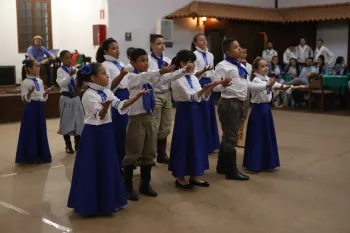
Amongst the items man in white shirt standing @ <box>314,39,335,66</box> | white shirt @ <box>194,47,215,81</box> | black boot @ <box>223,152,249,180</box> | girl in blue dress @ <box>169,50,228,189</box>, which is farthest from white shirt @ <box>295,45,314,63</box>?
girl in blue dress @ <box>169,50,228,189</box>

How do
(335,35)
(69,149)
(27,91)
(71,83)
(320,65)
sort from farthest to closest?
(335,35) → (320,65) → (69,149) → (71,83) → (27,91)

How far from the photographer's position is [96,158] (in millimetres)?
3809

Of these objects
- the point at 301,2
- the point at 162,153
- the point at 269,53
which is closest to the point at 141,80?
the point at 162,153

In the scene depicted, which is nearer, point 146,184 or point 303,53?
point 146,184

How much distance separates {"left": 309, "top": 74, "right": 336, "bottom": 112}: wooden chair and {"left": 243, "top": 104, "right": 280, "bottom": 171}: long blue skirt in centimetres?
609

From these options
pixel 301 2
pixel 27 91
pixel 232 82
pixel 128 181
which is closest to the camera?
pixel 128 181

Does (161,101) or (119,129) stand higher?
(161,101)

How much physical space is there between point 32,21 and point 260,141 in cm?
961

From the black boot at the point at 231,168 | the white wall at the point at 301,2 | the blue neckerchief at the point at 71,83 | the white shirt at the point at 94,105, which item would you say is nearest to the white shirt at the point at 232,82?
the black boot at the point at 231,168

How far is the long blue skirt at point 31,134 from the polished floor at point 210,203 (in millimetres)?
158

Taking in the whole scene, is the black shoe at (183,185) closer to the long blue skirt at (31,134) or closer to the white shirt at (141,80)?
the white shirt at (141,80)

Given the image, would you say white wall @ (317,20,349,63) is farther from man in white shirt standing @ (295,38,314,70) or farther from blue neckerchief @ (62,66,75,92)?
blue neckerchief @ (62,66,75,92)

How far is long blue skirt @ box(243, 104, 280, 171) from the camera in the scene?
5234 millimetres

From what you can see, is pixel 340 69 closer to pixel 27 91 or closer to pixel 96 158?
pixel 27 91
